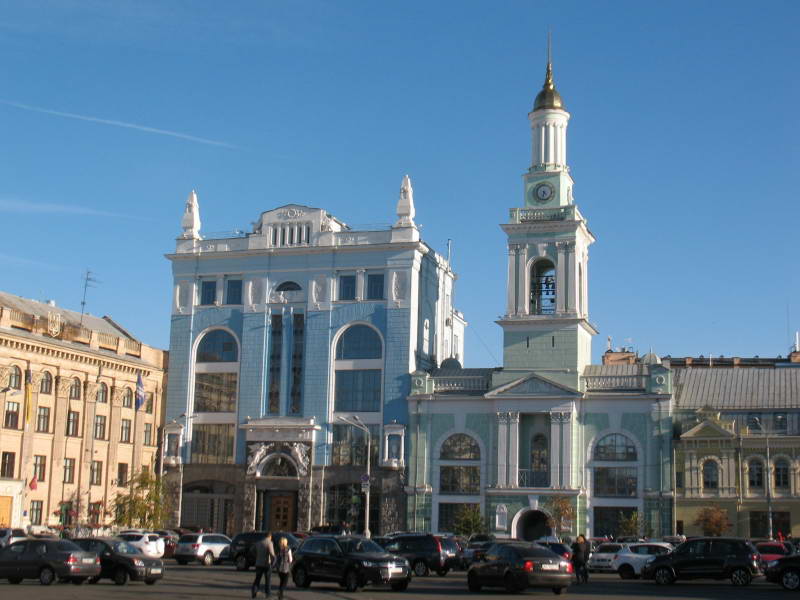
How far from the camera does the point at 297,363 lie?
8044 centimetres

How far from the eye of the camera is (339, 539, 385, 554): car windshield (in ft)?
125

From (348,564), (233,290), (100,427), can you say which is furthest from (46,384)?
(348,564)

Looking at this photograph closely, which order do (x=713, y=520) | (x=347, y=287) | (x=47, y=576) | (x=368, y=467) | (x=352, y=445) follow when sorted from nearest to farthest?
(x=47, y=576) → (x=713, y=520) → (x=368, y=467) → (x=352, y=445) → (x=347, y=287)

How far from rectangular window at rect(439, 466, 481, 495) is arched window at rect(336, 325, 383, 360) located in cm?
902

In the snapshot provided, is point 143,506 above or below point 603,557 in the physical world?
above

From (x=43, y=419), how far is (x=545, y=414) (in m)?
31.9

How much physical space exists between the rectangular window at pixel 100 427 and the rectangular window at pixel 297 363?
1321 centimetres

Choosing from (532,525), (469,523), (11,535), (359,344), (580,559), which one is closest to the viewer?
(580,559)

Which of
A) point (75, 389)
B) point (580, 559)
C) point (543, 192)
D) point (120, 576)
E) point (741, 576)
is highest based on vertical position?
point (543, 192)

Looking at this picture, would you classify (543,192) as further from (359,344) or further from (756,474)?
(756,474)

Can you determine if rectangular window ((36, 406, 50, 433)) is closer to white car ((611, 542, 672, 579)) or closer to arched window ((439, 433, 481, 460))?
arched window ((439, 433, 481, 460))

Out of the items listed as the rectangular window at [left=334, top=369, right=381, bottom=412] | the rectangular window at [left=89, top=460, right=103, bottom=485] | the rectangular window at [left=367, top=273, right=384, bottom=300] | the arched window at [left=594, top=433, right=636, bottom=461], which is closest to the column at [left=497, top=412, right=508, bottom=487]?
the arched window at [left=594, top=433, right=636, bottom=461]

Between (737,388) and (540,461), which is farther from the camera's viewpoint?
(737,388)

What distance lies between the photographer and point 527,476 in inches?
2911
